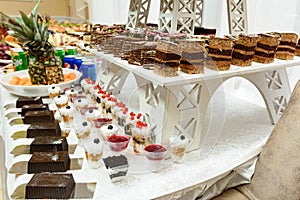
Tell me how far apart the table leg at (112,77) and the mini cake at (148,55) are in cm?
38

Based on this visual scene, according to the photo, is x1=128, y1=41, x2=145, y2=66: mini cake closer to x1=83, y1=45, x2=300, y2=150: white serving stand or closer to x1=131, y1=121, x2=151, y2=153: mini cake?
x1=83, y1=45, x2=300, y2=150: white serving stand

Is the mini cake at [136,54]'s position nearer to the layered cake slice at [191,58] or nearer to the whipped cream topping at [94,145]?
the layered cake slice at [191,58]

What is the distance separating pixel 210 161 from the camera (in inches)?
36.2

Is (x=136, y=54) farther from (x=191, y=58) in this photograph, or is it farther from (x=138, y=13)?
(x=138, y=13)

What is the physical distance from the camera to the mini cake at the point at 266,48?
3.51ft

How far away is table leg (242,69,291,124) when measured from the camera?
123 cm

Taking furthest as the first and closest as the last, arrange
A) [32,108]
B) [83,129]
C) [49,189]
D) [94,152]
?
[32,108] < [83,129] < [94,152] < [49,189]

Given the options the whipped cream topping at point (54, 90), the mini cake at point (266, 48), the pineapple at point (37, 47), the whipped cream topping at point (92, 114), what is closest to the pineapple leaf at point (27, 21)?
the pineapple at point (37, 47)

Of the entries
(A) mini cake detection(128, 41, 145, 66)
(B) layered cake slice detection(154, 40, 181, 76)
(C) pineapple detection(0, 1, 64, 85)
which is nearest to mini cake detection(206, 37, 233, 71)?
(B) layered cake slice detection(154, 40, 181, 76)

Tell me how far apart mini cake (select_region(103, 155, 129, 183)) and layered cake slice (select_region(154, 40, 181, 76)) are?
29cm

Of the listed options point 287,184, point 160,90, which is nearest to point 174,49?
point 160,90

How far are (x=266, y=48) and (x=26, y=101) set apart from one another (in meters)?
1.00

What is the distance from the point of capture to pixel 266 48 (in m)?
1.07

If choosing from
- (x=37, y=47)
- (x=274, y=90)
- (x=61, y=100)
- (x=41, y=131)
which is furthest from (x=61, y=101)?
(x=274, y=90)
